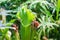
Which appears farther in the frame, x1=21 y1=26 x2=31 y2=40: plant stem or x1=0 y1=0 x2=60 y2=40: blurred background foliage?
x1=0 y1=0 x2=60 y2=40: blurred background foliage

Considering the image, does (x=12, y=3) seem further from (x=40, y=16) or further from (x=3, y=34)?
(x=3, y=34)

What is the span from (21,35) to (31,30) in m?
0.04

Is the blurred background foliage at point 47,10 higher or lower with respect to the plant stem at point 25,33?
higher

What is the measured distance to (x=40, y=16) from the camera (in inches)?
36.2

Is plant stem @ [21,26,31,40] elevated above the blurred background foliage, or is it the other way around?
the blurred background foliage

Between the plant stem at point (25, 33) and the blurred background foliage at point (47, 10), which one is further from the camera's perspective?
the blurred background foliage at point (47, 10)

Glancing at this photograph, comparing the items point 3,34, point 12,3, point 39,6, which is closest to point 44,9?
point 39,6

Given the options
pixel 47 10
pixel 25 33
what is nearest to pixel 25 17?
pixel 25 33

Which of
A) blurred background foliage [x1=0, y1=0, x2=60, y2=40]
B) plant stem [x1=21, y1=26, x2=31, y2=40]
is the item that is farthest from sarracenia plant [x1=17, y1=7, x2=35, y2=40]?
blurred background foliage [x1=0, y1=0, x2=60, y2=40]

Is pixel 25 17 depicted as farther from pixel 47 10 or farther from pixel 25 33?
pixel 47 10

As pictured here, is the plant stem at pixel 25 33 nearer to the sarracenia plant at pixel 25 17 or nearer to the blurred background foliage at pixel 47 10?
the sarracenia plant at pixel 25 17

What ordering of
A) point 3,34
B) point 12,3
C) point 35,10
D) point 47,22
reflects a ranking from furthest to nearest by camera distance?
point 12,3, point 35,10, point 47,22, point 3,34

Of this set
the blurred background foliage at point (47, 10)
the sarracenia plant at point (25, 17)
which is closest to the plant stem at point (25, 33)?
the sarracenia plant at point (25, 17)

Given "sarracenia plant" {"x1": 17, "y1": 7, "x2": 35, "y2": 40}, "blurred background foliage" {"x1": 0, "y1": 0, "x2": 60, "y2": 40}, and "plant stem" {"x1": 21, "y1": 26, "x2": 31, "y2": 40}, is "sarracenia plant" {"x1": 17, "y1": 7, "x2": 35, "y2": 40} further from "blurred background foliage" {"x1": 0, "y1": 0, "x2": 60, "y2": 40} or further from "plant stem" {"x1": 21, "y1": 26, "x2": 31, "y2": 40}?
"blurred background foliage" {"x1": 0, "y1": 0, "x2": 60, "y2": 40}
